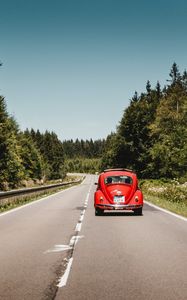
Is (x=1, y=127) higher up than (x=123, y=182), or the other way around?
(x=1, y=127)

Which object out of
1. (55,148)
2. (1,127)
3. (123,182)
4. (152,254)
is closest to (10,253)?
(152,254)

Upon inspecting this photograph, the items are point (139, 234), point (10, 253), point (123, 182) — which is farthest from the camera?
point (123, 182)

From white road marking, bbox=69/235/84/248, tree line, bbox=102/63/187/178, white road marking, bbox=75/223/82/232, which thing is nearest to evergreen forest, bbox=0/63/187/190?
tree line, bbox=102/63/187/178

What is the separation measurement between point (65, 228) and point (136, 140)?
175 feet

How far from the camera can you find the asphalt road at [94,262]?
19.2ft

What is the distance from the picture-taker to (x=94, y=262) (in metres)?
7.95

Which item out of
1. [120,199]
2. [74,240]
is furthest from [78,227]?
[120,199]

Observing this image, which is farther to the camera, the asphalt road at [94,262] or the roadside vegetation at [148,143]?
the roadside vegetation at [148,143]

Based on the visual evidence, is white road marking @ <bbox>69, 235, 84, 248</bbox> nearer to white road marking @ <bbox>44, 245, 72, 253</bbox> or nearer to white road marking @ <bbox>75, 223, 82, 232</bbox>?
white road marking @ <bbox>44, 245, 72, 253</bbox>

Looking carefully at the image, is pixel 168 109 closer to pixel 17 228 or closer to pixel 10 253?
pixel 17 228

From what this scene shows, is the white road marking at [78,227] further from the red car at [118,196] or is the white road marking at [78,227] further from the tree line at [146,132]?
the tree line at [146,132]

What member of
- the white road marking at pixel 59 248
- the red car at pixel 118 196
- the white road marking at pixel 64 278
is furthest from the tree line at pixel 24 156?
the white road marking at pixel 64 278

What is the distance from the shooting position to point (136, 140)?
218ft

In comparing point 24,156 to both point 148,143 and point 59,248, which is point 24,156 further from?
point 59,248
